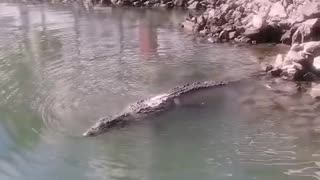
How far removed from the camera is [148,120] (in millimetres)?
9477

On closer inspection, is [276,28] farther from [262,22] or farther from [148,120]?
[148,120]

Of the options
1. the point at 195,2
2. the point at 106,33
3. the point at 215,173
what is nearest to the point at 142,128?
the point at 215,173

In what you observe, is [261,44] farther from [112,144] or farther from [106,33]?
[112,144]

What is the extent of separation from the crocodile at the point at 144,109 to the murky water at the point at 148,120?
19 centimetres

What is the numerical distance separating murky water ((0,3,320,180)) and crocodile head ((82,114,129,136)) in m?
0.14

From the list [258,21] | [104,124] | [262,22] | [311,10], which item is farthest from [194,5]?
[104,124]

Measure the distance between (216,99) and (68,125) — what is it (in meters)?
3.13

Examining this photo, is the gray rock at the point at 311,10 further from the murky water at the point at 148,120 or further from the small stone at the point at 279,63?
the small stone at the point at 279,63

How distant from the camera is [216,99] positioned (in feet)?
35.2

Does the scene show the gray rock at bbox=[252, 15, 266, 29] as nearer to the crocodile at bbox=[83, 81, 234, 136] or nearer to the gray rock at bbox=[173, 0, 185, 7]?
the crocodile at bbox=[83, 81, 234, 136]

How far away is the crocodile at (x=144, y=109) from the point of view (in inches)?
355

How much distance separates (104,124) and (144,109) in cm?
100

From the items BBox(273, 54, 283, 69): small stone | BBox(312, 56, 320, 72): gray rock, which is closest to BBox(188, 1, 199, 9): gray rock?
BBox(273, 54, 283, 69): small stone

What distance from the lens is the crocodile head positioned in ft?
29.1
